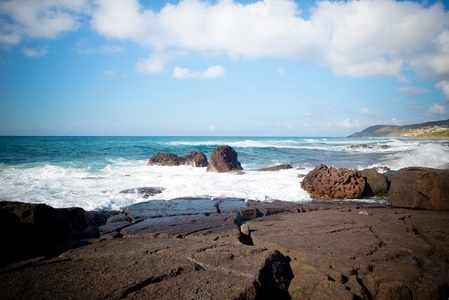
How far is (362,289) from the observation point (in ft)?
7.45

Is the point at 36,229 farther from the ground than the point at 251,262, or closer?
farther from the ground

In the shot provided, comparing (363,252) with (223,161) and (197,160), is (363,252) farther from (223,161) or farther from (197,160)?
(197,160)

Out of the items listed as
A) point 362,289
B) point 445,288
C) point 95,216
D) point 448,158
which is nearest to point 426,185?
point 445,288

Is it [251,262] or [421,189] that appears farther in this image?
[421,189]

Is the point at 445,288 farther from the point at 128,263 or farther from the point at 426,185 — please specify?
the point at 426,185

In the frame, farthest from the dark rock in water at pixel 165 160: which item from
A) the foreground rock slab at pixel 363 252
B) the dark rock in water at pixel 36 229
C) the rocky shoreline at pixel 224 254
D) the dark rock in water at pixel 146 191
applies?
the foreground rock slab at pixel 363 252

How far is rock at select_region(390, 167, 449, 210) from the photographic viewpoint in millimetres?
5059

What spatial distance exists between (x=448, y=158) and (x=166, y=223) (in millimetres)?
19464

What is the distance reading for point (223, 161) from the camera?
12.7 meters

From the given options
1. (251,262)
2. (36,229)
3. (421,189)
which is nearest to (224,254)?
(251,262)

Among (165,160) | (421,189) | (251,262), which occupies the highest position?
(421,189)

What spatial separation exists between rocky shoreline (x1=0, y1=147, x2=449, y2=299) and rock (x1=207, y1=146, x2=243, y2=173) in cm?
743

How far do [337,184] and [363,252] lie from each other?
14.6ft

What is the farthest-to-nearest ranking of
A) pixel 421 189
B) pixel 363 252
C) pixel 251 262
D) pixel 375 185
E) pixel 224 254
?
pixel 375 185 → pixel 421 189 → pixel 363 252 → pixel 224 254 → pixel 251 262
